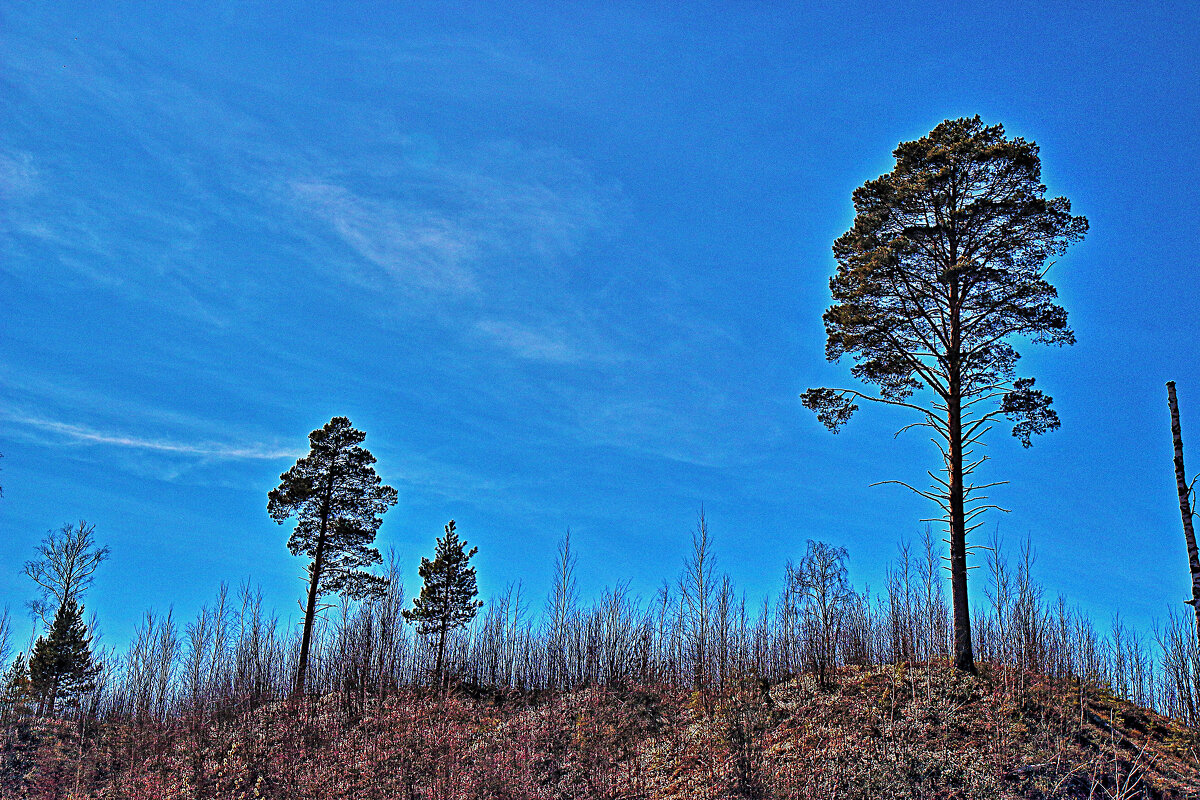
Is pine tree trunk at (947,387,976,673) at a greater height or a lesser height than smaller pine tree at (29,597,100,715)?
greater

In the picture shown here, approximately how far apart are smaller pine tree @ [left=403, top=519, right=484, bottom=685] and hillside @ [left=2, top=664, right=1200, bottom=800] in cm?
598

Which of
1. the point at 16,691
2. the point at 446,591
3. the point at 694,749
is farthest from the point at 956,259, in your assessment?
the point at 16,691

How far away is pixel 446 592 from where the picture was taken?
38938 mm

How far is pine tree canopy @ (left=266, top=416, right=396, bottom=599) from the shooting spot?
37.9 metres

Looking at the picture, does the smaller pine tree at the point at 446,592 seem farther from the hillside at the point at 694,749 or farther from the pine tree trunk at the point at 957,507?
the pine tree trunk at the point at 957,507

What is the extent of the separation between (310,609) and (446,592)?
614 cm

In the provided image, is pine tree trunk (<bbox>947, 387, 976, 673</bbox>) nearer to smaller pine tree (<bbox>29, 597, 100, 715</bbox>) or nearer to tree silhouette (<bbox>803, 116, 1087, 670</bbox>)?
tree silhouette (<bbox>803, 116, 1087, 670</bbox>)

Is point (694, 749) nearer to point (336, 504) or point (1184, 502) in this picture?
point (1184, 502)

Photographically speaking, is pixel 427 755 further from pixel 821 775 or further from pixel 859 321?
pixel 859 321

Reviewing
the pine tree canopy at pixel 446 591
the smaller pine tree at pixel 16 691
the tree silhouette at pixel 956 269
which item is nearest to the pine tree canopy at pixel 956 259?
the tree silhouette at pixel 956 269

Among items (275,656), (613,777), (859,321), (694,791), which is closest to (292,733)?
(275,656)

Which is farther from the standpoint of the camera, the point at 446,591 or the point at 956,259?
the point at 446,591

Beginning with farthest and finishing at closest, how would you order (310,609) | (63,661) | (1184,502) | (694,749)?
(63,661) < (310,609) < (694,749) < (1184,502)

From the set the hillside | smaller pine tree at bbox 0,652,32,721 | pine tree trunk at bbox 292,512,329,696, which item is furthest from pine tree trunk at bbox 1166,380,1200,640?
smaller pine tree at bbox 0,652,32,721
